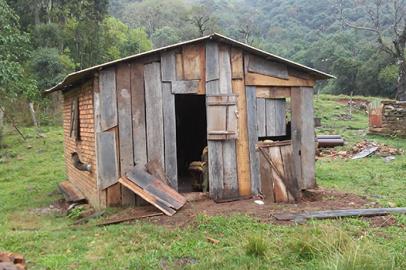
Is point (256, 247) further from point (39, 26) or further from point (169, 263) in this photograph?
point (39, 26)

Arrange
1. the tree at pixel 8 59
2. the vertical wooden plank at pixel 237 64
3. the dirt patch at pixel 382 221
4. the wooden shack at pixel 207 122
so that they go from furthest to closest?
the tree at pixel 8 59 → the vertical wooden plank at pixel 237 64 → the wooden shack at pixel 207 122 → the dirt patch at pixel 382 221

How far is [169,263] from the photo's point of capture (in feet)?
18.1

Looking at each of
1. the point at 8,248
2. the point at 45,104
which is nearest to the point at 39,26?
the point at 45,104

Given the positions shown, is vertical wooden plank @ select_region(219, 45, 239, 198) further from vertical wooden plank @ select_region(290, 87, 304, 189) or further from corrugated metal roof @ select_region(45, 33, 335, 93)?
vertical wooden plank @ select_region(290, 87, 304, 189)

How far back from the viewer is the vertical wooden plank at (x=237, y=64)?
9016mm

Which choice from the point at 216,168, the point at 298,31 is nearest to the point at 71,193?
the point at 216,168

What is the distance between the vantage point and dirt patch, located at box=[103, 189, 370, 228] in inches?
294

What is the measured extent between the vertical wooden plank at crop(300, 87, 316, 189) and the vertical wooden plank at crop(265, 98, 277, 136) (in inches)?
27.4

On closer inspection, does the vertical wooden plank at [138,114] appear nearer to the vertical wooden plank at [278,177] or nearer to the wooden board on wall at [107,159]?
the wooden board on wall at [107,159]

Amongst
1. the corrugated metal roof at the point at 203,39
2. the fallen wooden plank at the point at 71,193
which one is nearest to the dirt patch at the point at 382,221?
the corrugated metal roof at the point at 203,39

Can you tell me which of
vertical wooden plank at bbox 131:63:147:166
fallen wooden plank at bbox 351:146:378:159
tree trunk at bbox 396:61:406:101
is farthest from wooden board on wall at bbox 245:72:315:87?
tree trunk at bbox 396:61:406:101

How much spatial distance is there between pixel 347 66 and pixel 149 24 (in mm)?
43964

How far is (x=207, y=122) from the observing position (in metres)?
8.96

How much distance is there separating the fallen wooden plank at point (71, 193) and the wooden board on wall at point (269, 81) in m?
4.32
